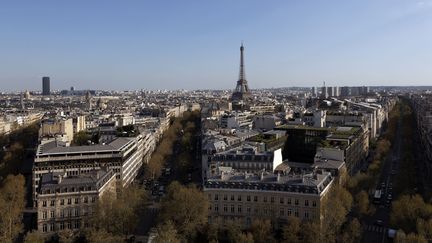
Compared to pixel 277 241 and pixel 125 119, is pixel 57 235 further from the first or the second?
pixel 125 119

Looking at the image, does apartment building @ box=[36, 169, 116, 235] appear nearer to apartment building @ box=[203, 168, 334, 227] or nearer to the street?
apartment building @ box=[203, 168, 334, 227]

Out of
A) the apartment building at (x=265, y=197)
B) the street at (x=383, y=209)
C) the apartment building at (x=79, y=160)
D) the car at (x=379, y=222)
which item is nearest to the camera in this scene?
the apartment building at (x=265, y=197)

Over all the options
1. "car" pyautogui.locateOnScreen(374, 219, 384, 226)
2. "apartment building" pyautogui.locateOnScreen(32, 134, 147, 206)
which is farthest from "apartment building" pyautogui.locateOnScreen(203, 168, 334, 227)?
"apartment building" pyautogui.locateOnScreen(32, 134, 147, 206)

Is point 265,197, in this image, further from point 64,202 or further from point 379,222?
point 64,202

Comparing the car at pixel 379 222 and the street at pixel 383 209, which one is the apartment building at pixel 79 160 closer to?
the street at pixel 383 209

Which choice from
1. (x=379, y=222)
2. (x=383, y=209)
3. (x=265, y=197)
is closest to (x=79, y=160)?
(x=265, y=197)

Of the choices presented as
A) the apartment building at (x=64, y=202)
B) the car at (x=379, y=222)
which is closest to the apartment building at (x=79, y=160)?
the apartment building at (x=64, y=202)

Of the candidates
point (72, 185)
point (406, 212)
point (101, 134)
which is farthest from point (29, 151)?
point (406, 212)

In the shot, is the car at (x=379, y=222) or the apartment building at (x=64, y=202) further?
the car at (x=379, y=222)

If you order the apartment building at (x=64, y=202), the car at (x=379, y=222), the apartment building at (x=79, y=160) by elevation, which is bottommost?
the car at (x=379, y=222)

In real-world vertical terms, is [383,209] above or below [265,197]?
below

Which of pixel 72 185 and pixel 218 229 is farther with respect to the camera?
pixel 72 185
